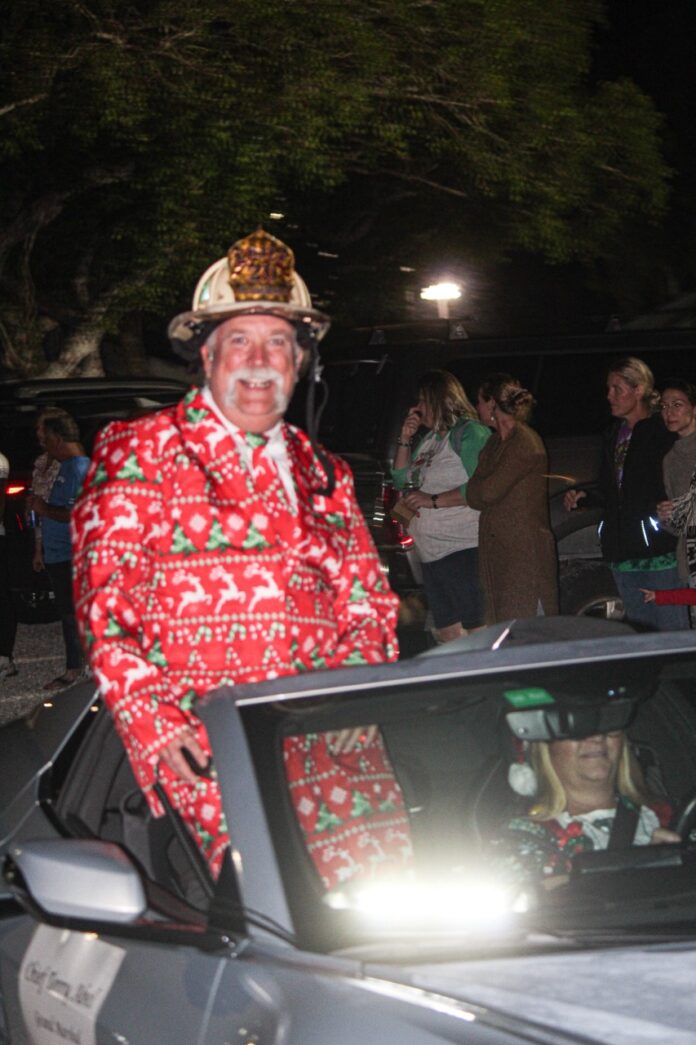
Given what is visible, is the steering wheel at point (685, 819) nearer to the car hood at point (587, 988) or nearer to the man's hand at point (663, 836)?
the man's hand at point (663, 836)

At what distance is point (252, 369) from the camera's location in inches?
152

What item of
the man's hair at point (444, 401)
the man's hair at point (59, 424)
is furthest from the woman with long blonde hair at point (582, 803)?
the man's hair at point (59, 424)

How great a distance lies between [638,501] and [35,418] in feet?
19.4

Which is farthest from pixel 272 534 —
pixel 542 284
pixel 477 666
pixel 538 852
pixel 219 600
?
pixel 542 284

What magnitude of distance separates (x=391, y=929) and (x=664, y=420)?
20.7 ft

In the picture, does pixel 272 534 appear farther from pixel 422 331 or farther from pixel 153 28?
pixel 153 28

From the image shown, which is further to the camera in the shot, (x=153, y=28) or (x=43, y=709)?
(x=153, y=28)

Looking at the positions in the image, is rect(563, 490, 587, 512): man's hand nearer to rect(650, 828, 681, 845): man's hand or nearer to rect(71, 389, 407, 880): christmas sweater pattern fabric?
rect(71, 389, 407, 880): christmas sweater pattern fabric

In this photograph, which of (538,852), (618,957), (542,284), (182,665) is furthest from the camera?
(542,284)

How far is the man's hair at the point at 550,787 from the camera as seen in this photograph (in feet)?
10.8

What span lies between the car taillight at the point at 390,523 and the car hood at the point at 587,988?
747cm

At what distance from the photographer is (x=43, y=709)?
168 inches

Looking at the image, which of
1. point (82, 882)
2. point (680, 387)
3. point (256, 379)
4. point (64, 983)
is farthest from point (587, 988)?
point (680, 387)

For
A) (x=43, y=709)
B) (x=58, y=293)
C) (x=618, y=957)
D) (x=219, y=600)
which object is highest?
(x=58, y=293)
